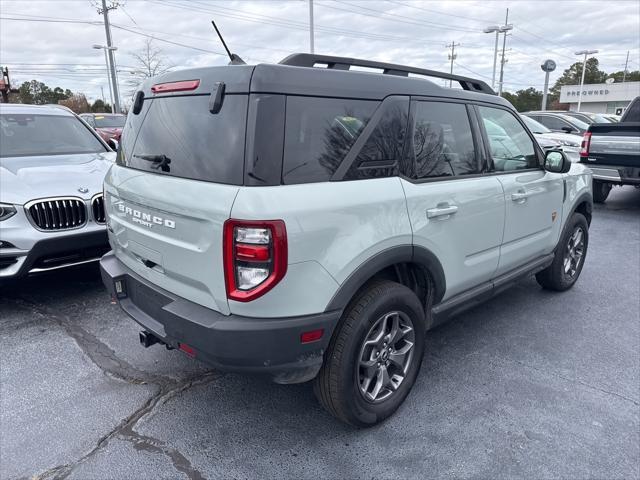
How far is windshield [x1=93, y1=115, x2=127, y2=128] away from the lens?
1719cm

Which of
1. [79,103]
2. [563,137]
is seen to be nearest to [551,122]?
[563,137]

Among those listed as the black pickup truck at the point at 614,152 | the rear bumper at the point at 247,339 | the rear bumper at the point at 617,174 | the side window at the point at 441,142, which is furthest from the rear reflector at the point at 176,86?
the rear bumper at the point at 617,174

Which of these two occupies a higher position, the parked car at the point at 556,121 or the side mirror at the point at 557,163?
the parked car at the point at 556,121

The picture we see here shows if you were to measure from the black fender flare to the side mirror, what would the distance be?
5.51ft

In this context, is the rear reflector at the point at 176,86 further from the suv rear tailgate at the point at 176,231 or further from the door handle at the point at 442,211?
the door handle at the point at 442,211

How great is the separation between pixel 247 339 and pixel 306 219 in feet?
1.99

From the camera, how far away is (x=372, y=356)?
261 centimetres

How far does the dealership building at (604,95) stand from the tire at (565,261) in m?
63.6

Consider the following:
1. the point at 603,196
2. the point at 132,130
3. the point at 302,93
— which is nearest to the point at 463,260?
the point at 302,93

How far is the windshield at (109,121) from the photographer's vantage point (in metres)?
17.2

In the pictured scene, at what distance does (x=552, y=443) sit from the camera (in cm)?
254

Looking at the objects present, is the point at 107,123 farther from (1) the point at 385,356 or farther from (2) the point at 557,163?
(1) the point at 385,356

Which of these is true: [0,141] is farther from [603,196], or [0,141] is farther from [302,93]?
[603,196]

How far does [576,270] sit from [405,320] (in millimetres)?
2961
